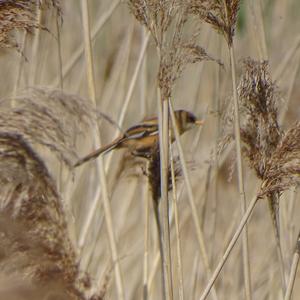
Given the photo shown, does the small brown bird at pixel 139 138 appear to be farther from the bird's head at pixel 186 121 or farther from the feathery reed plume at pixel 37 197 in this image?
the feathery reed plume at pixel 37 197

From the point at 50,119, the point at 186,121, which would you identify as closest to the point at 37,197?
the point at 50,119

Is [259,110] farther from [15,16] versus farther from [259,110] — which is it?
[15,16]

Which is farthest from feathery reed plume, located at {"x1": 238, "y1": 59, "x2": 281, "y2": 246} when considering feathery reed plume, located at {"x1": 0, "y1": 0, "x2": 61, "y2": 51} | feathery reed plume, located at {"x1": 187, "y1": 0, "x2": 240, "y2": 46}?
feathery reed plume, located at {"x1": 0, "y1": 0, "x2": 61, "y2": 51}

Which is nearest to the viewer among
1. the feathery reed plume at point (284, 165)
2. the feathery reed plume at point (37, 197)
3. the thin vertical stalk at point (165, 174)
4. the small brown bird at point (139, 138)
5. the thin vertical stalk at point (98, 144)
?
the feathery reed plume at point (37, 197)

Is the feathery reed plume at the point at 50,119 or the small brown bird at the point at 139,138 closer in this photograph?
the feathery reed plume at the point at 50,119

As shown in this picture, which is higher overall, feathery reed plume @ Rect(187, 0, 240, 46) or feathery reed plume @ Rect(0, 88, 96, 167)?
feathery reed plume @ Rect(187, 0, 240, 46)

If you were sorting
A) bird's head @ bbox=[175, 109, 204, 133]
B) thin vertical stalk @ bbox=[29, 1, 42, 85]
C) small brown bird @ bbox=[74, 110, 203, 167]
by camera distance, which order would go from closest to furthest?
1. small brown bird @ bbox=[74, 110, 203, 167]
2. thin vertical stalk @ bbox=[29, 1, 42, 85]
3. bird's head @ bbox=[175, 109, 204, 133]

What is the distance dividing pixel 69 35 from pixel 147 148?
1898mm

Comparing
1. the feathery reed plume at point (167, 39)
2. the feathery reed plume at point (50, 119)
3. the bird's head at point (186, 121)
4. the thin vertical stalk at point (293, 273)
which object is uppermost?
the feathery reed plume at point (167, 39)

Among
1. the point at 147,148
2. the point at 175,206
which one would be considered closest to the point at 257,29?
the point at 147,148

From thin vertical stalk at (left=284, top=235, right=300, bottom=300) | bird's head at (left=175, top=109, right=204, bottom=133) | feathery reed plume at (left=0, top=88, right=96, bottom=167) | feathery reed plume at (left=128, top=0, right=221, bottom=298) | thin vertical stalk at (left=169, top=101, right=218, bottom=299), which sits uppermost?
feathery reed plume at (left=128, top=0, right=221, bottom=298)

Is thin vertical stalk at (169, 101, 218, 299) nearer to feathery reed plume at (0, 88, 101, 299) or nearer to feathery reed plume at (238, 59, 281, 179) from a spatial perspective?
feathery reed plume at (238, 59, 281, 179)

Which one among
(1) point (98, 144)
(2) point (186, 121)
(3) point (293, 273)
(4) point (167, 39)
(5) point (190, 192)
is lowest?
(3) point (293, 273)

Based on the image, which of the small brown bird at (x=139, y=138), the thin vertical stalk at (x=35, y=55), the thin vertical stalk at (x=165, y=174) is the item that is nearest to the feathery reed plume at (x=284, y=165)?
the thin vertical stalk at (x=165, y=174)
